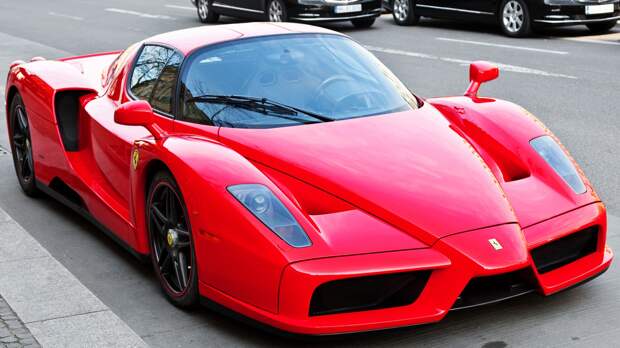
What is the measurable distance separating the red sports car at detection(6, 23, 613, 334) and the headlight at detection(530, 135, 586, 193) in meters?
0.01

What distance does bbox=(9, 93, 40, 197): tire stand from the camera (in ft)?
24.2

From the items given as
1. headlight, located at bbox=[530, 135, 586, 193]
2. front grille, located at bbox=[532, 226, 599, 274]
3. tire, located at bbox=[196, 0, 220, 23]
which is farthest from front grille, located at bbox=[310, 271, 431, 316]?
tire, located at bbox=[196, 0, 220, 23]

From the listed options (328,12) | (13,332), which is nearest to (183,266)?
(13,332)

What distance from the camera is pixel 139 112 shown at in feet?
17.6

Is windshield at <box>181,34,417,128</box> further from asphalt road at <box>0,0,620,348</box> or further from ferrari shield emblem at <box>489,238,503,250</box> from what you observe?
ferrari shield emblem at <box>489,238,503,250</box>

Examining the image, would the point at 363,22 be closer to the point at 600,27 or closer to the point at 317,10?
the point at 317,10

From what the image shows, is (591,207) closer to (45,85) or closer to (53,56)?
(45,85)

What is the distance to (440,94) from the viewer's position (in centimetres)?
1156

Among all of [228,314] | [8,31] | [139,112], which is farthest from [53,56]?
[228,314]

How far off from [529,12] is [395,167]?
485 inches

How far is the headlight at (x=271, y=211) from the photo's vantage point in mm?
4402

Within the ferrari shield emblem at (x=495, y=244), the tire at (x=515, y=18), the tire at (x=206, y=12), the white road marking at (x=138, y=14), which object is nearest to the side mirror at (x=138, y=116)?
the ferrari shield emblem at (x=495, y=244)

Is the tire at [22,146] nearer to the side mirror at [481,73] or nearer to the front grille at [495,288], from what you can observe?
the side mirror at [481,73]

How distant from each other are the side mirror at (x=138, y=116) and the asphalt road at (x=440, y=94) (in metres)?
0.80
